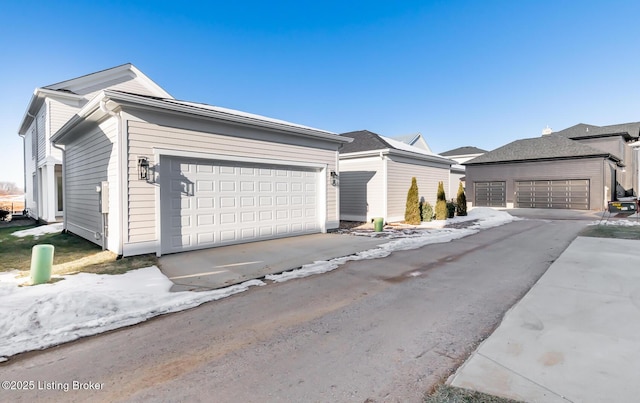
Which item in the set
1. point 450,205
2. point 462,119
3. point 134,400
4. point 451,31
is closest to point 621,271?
point 134,400

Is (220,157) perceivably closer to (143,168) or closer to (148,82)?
(143,168)

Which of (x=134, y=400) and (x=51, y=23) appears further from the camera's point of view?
(x=51, y=23)

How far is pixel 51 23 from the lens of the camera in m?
11.0

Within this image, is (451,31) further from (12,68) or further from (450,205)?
(12,68)

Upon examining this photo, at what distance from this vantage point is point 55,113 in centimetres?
1334

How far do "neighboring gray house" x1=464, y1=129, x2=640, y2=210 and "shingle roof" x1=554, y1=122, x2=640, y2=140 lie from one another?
0.27 ft

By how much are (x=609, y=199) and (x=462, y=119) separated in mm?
11973

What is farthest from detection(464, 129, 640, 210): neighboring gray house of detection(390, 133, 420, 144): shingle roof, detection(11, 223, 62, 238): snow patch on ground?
detection(11, 223, 62, 238): snow patch on ground

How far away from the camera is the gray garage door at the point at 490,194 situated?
24688 millimetres

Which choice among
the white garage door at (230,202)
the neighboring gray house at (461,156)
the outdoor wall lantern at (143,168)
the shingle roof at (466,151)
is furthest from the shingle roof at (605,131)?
the outdoor wall lantern at (143,168)

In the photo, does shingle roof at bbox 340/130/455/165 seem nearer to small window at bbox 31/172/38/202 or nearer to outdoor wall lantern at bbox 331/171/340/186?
outdoor wall lantern at bbox 331/171/340/186

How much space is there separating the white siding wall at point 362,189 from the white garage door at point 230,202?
418cm

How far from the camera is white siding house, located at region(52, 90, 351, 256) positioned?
673 centimetres

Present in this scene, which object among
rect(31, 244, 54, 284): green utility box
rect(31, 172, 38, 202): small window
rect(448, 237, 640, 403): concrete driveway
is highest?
rect(31, 172, 38, 202): small window
